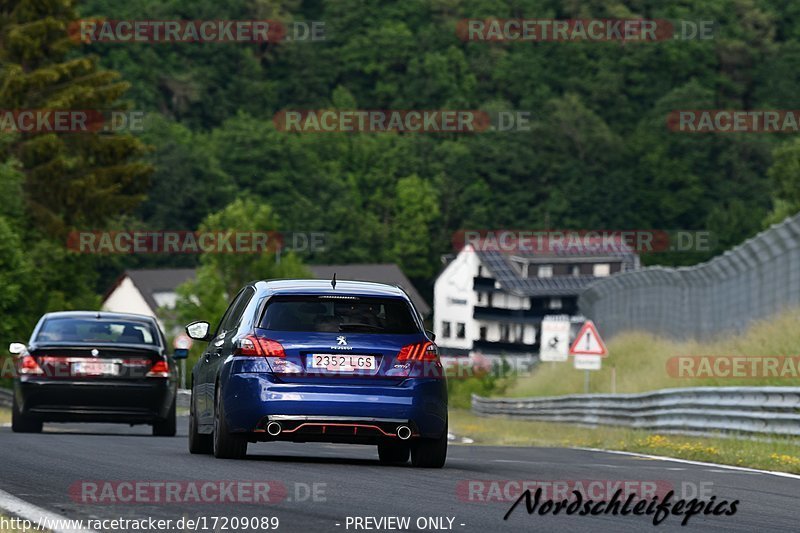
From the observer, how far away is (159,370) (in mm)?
19547

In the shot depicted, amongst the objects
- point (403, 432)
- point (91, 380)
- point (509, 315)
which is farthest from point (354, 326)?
point (509, 315)

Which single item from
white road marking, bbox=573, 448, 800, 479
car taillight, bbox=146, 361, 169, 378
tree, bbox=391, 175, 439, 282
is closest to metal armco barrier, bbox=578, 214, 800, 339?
white road marking, bbox=573, 448, 800, 479

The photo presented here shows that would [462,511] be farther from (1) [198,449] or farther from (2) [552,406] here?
(2) [552,406]

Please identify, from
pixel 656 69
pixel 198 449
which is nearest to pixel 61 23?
pixel 198 449

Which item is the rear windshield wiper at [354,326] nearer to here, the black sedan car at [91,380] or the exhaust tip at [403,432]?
the exhaust tip at [403,432]

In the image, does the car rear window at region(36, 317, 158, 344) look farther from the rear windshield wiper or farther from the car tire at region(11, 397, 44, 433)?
the rear windshield wiper

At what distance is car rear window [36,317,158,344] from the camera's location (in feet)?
65.5

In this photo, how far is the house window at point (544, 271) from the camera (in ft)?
469

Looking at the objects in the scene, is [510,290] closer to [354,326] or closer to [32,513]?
[354,326]

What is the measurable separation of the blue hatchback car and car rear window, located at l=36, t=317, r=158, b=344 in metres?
6.44

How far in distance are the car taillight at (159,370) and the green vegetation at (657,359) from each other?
869 centimetres

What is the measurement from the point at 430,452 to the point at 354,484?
7.52 ft

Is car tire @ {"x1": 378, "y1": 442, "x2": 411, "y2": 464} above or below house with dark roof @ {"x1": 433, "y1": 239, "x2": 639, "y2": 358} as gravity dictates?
Answer: above

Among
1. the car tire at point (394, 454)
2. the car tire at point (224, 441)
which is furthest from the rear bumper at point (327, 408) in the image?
the car tire at point (394, 454)
